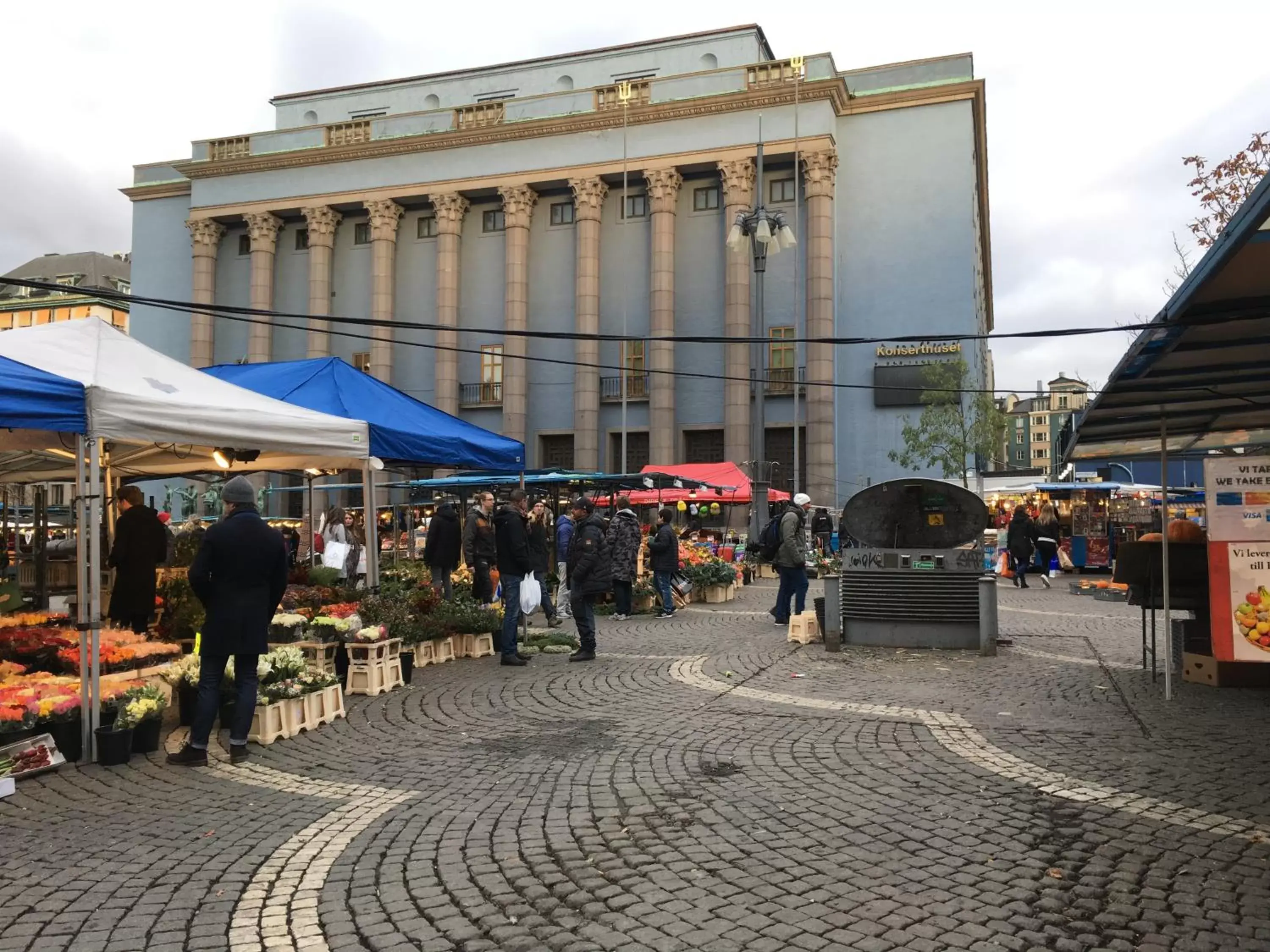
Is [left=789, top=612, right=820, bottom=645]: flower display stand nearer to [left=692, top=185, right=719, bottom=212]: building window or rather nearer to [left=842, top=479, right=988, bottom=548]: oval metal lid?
[left=842, top=479, right=988, bottom=548]: oval metal lid

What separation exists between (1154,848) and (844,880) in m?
1.64

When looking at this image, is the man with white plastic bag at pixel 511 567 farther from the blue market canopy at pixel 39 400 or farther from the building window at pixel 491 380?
the building window at pixel 491 380

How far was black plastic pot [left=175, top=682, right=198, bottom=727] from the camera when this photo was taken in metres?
7.12

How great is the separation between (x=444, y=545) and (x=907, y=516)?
23.0 ft

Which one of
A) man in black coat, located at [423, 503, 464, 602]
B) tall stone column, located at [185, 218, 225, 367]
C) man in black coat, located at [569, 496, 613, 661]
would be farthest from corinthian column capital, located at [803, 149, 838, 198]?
man in black coat, located at [569, 496, 613, 661]

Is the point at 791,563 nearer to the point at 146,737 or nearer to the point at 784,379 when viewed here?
the point at 146,737

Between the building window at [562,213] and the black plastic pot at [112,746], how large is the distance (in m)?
38.6

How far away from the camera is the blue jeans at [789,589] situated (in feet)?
44.2

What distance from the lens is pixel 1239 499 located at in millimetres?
6898

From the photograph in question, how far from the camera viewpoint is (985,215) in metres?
66.8

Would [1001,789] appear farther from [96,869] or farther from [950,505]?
[950,505]

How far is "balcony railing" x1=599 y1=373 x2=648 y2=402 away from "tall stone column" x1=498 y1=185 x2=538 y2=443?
3561 millimetres

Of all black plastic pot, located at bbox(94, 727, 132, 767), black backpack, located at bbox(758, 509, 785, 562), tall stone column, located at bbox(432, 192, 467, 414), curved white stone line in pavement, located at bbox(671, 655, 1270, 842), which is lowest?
curved white stone line in pavement, located at bbox(671, 655, 1270, 842)

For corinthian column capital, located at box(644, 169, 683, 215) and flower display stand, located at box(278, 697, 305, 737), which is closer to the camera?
flower display stand, located at box(278, 697, 305, 737)
